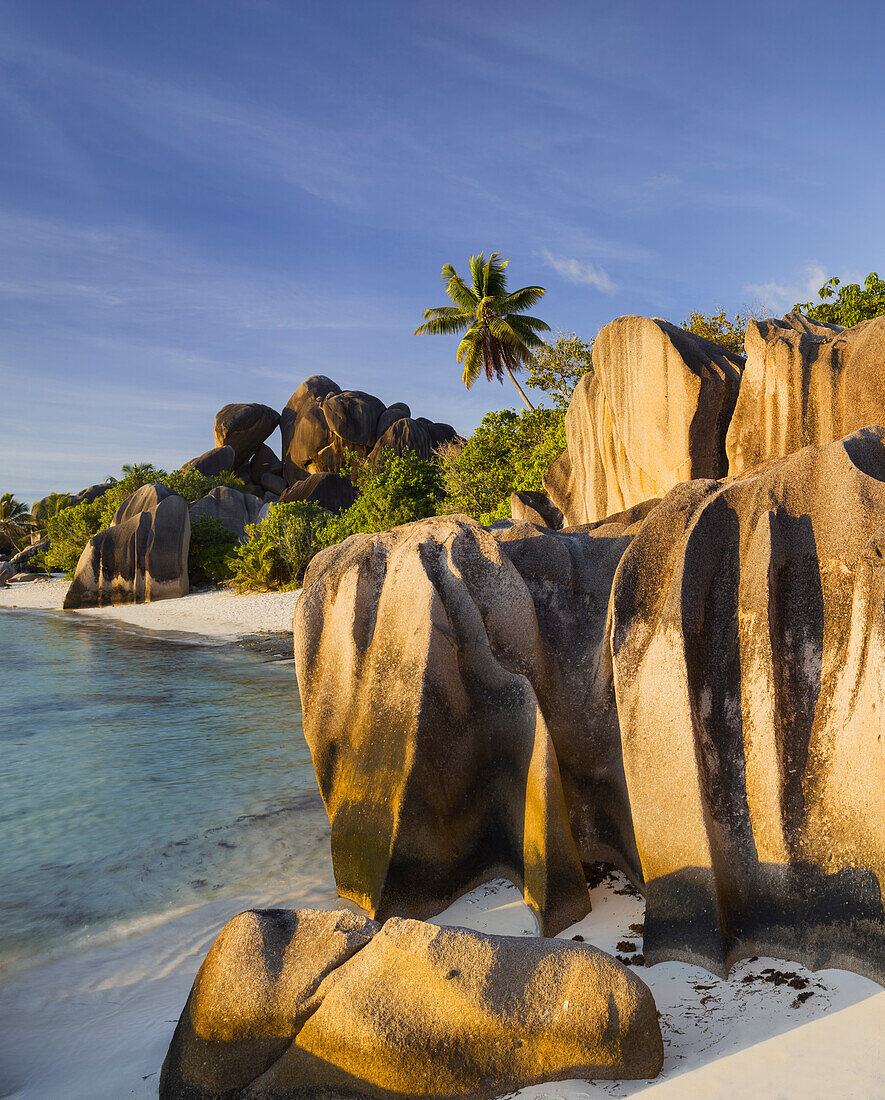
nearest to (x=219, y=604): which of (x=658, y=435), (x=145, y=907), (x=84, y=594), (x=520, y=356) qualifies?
(x=84, y=594)

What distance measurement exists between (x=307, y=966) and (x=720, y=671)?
7.44ft

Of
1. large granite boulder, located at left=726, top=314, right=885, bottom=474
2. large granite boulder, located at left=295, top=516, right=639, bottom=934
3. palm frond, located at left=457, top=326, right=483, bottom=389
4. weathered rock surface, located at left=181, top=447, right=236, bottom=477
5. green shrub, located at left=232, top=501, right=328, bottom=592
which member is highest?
palm frond, located at left=457, top=326, right=483, bottom=389

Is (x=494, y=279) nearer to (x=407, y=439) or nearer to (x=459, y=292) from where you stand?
(x=459, y=292)

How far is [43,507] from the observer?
52188 mm

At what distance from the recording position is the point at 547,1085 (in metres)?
2.64

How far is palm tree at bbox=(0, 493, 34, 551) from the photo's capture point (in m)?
52.6

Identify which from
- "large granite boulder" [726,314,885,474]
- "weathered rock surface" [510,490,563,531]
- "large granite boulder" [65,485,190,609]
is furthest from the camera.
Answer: "large granite boulder" [65,485,190,609]

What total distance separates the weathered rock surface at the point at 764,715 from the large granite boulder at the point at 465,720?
636 millimetres

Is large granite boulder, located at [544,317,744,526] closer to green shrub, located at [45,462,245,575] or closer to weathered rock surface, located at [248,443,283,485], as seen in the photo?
green shrub, located at [45,462,245,575]

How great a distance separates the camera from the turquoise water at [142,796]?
535 cm

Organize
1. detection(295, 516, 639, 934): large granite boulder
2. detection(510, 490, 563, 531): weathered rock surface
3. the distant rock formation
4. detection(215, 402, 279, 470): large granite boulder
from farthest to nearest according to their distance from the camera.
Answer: detection(215, 402, 279, 470): large granite boulder < the distant rock formation < detection(510, 490, 563, 531): weathered rock surface < detection(295, 516, 639, 934): large granite boulder

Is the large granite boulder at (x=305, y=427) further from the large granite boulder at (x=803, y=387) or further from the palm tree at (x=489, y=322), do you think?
the large granite boulder at (x=803, y=387)

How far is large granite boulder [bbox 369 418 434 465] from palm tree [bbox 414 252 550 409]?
12.6m

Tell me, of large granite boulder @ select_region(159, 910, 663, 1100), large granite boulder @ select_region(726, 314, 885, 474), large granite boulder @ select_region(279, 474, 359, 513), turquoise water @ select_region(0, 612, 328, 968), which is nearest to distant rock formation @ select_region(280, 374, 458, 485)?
large granite boulder @ select_region(279, 474, 359, 513)
